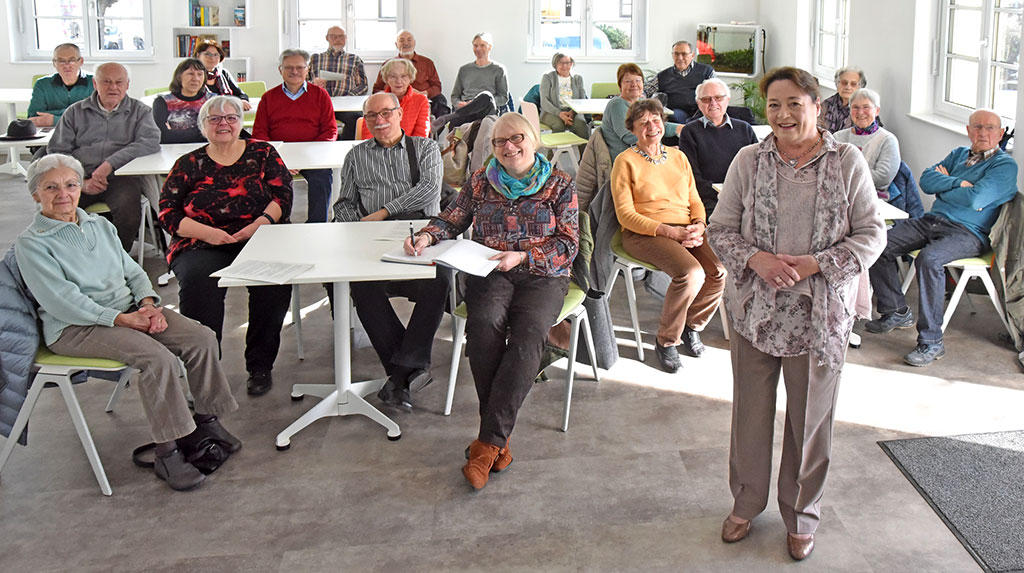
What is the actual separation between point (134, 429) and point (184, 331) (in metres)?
0.69

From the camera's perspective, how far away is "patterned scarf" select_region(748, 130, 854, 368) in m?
2.87

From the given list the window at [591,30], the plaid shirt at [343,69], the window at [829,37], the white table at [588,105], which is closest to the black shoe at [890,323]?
the white table at [588,105]

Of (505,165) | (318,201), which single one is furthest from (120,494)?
(318,201)

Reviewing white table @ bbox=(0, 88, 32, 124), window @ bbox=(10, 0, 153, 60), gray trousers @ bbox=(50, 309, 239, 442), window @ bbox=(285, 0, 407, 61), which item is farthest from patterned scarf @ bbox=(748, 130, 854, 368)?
window @ bbox=(10, 0, 153, 60)

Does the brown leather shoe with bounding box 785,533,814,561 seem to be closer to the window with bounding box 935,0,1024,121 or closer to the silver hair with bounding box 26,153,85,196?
the silver hair with bounding box 26,153,85,196

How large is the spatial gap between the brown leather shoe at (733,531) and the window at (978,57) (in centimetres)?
393

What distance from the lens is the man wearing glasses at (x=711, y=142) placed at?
18.2 feet

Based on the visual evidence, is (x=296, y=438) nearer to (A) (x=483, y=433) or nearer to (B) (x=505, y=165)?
(A) (x=483, y=433)

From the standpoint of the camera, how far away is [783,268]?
114 inches

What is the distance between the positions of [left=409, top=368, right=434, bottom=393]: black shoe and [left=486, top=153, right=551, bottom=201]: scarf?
2.91 feet

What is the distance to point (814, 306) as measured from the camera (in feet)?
9.68

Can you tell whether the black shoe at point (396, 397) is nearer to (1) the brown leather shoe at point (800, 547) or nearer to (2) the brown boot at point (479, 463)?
(2) the brown boot at point (479, 463)

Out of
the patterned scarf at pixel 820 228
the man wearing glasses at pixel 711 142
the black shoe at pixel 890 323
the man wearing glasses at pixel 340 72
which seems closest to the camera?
the patterned scarf at pixel 820 228

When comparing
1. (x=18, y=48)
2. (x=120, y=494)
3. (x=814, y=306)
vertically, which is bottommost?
(x=120, y=494)
